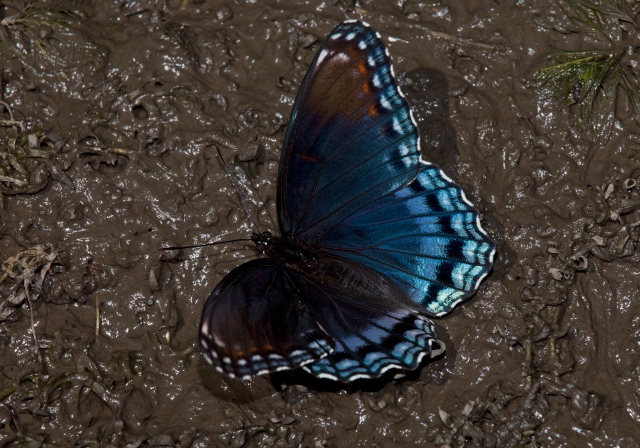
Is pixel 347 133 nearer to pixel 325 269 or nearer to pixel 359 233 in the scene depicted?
pixel 359 233

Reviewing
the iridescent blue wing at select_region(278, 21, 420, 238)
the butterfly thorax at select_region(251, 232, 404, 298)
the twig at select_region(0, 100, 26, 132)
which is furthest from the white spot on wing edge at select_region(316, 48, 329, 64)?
the twig at select_region(0, 100, 26, 132)

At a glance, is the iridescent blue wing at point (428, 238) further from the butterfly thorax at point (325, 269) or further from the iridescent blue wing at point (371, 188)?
the butterfly thorax at point (325, 269)

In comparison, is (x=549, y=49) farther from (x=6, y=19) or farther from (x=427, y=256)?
(x=6, y=19)

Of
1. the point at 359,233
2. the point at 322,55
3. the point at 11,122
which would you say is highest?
the point at 322,55

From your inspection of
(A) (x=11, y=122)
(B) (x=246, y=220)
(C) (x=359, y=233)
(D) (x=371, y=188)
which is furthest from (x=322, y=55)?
(A) (x=11, y=122)

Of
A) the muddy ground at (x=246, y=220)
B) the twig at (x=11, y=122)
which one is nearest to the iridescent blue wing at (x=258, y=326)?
the muddy ground at (x=246, y=220)

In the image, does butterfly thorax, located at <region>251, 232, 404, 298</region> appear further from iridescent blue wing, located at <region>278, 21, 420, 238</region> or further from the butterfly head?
iridescent blue wing, located at <region>278, 21, 420, 238</region>

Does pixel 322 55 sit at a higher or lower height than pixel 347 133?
higher
